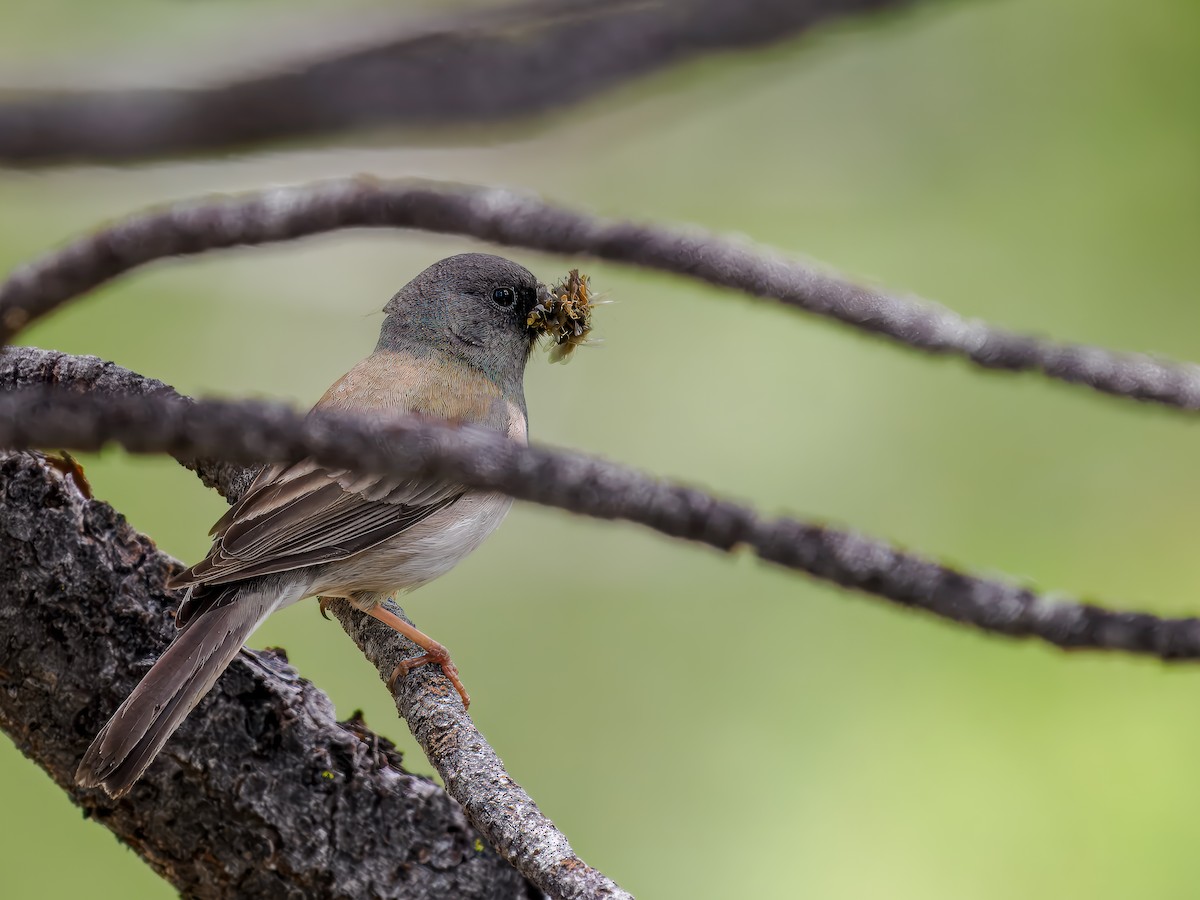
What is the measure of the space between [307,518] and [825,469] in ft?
8.97

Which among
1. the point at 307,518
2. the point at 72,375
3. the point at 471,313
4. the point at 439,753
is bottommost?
the point at 439,753

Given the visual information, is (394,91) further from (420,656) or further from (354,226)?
(420,656)

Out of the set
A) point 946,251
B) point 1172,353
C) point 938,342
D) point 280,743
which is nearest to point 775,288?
point 938,342

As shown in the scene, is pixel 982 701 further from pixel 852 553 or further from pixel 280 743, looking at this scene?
pixel 852 553

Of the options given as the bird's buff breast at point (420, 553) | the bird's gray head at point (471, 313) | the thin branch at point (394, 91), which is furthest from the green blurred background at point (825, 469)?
the thin branch at point (394, 91)

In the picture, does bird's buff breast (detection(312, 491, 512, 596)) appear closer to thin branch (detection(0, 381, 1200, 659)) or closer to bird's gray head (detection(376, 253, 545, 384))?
bird's gray head (detection(376, 253, 545, 384))

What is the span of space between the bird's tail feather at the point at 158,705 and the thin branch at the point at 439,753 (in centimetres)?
12

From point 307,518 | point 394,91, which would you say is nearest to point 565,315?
point 307,518

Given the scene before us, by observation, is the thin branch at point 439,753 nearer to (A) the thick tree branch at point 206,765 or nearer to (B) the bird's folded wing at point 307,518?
(A) the thick tree branch at point 206,765

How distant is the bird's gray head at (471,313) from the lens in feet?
12.6

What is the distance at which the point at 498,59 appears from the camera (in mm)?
1177

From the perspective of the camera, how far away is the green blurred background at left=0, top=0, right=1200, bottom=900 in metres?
4.32

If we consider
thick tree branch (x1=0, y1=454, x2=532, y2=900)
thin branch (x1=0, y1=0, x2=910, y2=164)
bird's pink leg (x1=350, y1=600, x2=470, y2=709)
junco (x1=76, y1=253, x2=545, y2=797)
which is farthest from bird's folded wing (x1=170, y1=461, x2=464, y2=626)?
thin branch (x1=0, y1=0, x2=910, y2=164)

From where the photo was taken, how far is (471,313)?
153 inches
